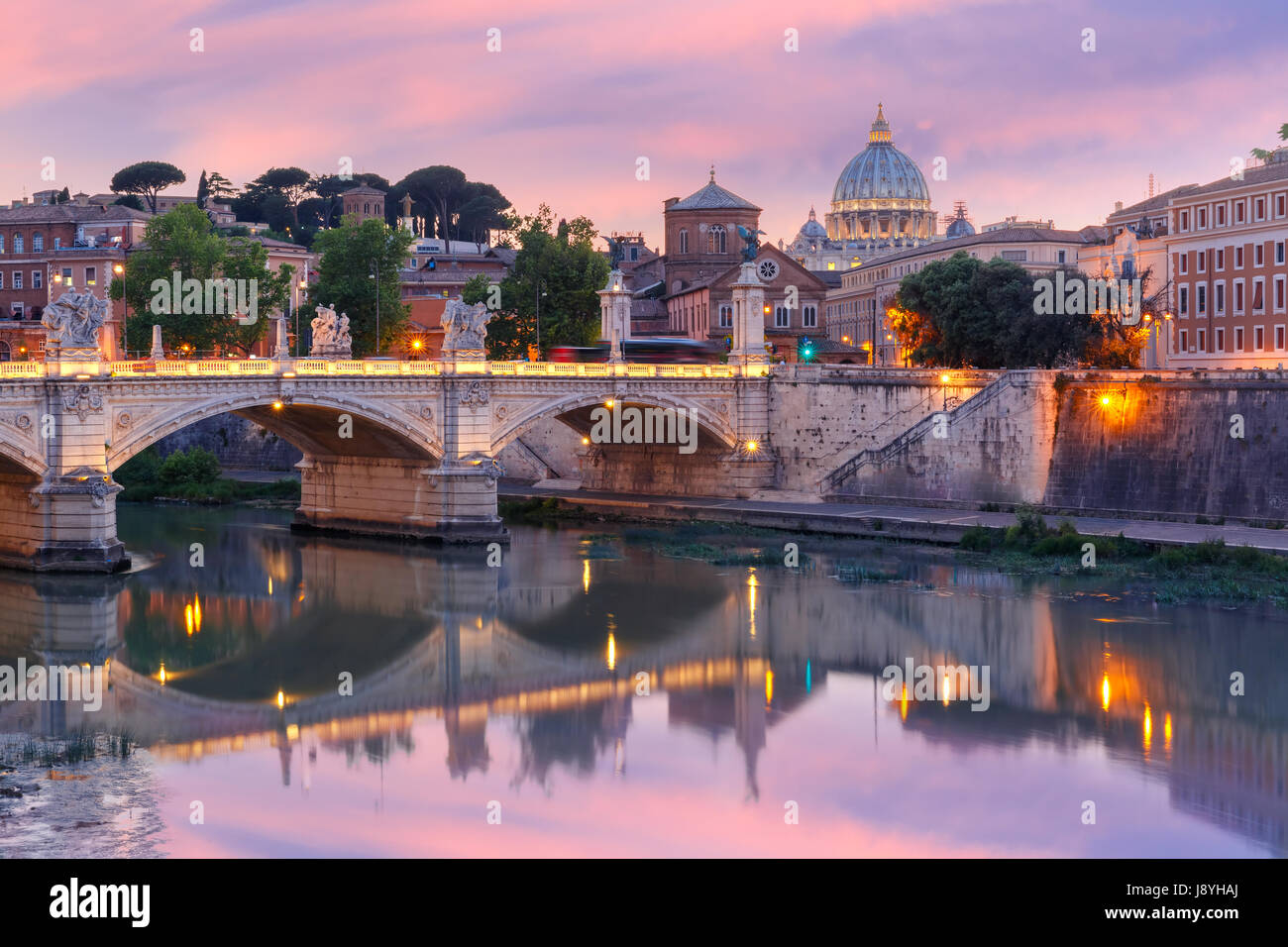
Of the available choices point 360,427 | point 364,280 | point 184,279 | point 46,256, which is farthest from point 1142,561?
Result: point 46,256

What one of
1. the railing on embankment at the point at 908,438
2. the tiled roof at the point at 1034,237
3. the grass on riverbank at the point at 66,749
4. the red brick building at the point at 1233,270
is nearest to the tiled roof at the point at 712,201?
the tiled roof at the point at 1034,237

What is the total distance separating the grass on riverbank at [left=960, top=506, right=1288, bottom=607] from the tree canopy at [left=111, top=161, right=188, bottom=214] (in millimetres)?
68885

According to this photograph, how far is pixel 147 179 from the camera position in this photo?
9081 cm

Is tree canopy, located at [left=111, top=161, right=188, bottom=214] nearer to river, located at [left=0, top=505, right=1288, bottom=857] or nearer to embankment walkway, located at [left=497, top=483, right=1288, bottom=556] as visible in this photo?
embankment walkway, located at [left=497, top=483, right=1288, bottom=556]

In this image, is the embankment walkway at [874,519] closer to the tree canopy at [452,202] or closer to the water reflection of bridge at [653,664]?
the water reflection of bridge at [653,664]

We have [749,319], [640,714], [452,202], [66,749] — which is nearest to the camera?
[66,749]

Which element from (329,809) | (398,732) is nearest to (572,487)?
(398,732)

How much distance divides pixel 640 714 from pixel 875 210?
4543 inches

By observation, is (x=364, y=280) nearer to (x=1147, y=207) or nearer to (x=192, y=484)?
(x=192, y=484)

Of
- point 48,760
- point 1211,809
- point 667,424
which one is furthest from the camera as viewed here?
point 667,424

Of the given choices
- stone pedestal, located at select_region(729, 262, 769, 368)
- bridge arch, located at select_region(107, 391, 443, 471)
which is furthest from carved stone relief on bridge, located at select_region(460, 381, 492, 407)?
stone pedestal, located at select_region(729, 262, 769, 368)
